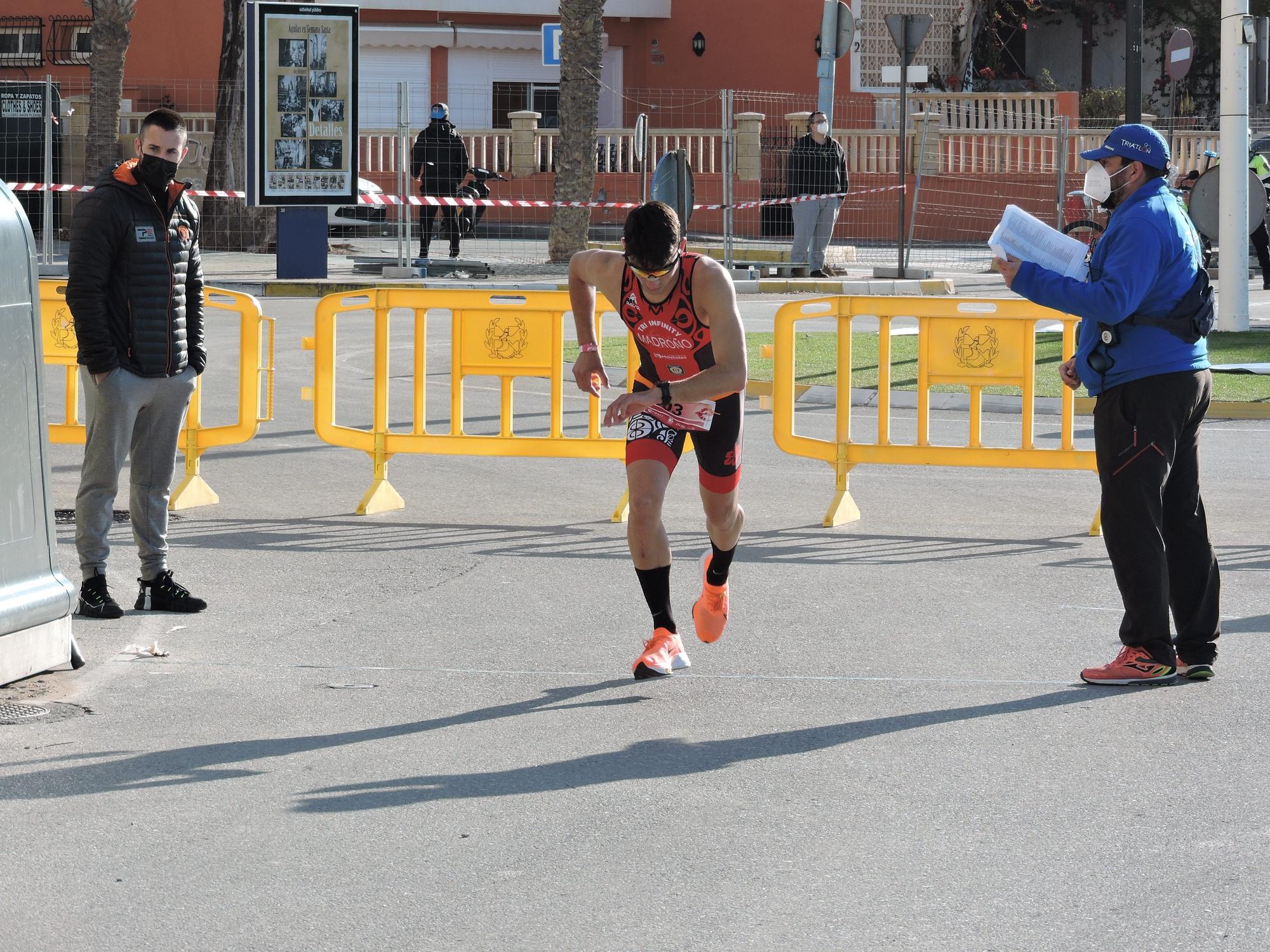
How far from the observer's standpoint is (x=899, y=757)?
229 inches

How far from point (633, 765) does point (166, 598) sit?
293cm

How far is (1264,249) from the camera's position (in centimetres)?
2414

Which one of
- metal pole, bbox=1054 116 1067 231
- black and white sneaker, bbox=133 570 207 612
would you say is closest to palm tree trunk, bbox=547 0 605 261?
metal pole, bbox=1054 116 1067 231

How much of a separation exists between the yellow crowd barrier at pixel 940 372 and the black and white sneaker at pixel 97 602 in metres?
3.83

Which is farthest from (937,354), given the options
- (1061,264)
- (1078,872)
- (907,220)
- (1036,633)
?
(907,220)

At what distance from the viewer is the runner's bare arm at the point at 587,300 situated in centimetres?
691

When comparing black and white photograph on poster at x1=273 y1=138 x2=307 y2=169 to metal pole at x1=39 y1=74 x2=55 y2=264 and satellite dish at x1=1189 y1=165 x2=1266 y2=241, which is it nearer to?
metal pole at x1=39 y1=74 x2=55 y2=264

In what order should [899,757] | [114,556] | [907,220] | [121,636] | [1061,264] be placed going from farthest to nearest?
[907,220], [114,556], [121,636], [1061,264], [899,757]

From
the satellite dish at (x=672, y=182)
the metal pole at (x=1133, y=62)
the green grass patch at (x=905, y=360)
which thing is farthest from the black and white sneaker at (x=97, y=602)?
the metal pole at (x=1133, y=62)

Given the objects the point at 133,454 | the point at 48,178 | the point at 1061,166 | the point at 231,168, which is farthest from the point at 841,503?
the point at 231,168

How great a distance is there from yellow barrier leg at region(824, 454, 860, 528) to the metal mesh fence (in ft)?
49.4

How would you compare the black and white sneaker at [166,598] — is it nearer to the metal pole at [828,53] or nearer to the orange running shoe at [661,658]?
the orange running shoe at [661,658]

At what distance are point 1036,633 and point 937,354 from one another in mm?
2806

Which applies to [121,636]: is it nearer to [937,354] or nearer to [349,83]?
[937,354]
